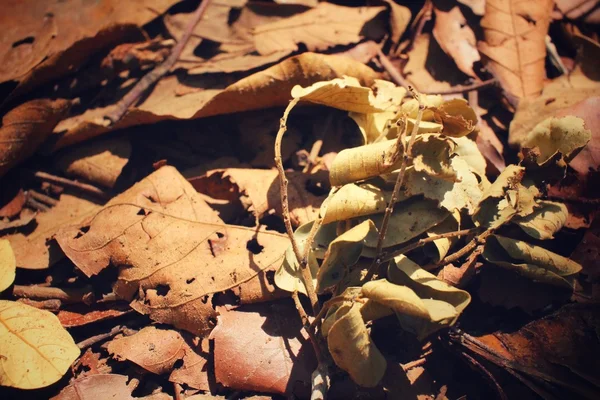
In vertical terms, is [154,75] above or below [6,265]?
above

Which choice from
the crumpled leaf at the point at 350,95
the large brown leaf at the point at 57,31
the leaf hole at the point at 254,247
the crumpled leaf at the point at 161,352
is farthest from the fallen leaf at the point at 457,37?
the crumpled leaf at the point at 161,352

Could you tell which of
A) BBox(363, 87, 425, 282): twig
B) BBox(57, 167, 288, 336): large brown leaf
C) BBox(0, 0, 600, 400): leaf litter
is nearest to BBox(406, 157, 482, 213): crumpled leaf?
BBox(0, 0, 600, 400): leaf litter

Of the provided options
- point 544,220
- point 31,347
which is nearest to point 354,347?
point 544,220

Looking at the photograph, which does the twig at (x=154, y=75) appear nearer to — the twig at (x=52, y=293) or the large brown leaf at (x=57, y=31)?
the large brown leaf at (x=57, y=31)

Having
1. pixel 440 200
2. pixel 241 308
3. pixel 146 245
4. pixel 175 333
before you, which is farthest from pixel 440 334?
pixel 146 245

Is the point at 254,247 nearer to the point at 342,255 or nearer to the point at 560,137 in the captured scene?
the point at 342,255

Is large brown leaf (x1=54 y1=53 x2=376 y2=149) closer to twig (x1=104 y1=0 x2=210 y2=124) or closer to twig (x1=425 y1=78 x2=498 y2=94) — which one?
twig (x1=104 y1=0 x2=210 y2=124)

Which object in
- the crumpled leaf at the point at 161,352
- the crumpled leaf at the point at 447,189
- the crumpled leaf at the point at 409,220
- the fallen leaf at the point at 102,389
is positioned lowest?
the fallen leaf at the point at 102,389
